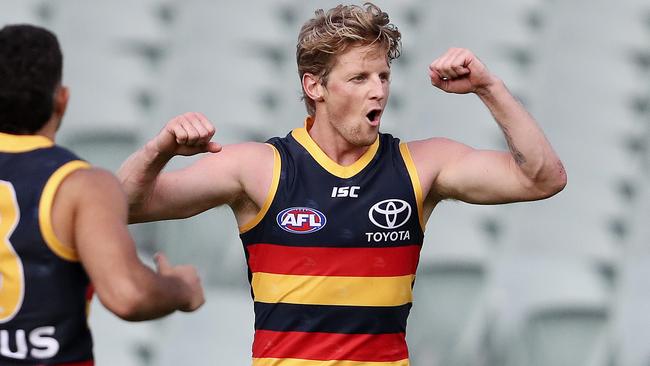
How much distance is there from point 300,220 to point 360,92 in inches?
16.6

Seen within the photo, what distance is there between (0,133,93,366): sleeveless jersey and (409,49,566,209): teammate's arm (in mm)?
1322

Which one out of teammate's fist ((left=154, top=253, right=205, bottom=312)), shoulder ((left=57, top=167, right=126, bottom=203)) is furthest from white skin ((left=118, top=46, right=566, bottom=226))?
shoulder ((left=57, top=167, right=126, bottom=203))

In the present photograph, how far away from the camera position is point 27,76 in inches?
113

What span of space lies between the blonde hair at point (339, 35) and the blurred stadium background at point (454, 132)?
2269 millimetres

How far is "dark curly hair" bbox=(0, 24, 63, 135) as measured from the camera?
9.45 ft

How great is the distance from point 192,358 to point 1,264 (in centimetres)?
353

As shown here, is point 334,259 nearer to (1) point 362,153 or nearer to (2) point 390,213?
(2) point 390,213

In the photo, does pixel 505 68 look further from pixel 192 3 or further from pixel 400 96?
pixel 192 3

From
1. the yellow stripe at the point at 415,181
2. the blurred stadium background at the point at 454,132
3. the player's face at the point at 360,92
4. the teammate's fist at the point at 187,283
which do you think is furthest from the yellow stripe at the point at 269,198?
the blurred stadium background at the point at 454,132

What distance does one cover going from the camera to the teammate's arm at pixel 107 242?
9.12ft

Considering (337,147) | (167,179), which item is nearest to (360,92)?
(337,147)

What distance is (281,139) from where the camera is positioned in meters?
4.07

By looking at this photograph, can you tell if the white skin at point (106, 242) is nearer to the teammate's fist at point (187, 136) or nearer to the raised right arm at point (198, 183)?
the teammate's fist at point (187, 136)

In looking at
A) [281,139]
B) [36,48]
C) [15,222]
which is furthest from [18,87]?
[281,139]
